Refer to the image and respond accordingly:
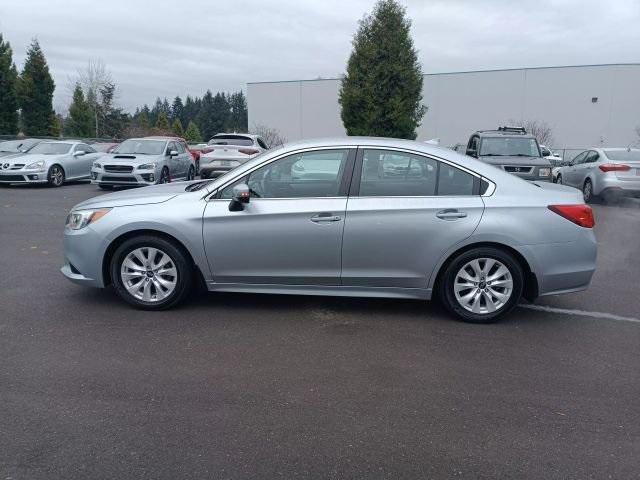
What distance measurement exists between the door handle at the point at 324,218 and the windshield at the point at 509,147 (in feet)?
33.0

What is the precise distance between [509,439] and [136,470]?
6.87 ft

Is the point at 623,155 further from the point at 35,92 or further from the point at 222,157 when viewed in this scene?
the point at 35,92

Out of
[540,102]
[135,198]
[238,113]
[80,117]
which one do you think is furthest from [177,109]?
[135,198]

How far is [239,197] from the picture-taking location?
512cm

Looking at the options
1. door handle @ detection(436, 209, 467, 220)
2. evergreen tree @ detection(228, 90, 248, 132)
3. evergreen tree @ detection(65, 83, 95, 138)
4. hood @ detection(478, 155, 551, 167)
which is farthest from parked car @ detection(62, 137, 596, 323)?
evergreen tree @ detection(228, 90, 248, 132)

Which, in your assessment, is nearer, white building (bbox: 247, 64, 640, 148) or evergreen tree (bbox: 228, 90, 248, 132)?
white building (bbox: 247, 64, 640, 148)

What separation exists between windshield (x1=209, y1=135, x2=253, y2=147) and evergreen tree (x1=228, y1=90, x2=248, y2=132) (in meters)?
72.2

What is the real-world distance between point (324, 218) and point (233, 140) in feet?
39.8

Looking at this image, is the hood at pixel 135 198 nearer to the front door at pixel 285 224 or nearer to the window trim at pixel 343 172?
the window trim at pixel 343 172

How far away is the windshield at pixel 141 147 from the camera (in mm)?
15883

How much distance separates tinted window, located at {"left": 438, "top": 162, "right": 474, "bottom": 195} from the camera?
17.2 feet

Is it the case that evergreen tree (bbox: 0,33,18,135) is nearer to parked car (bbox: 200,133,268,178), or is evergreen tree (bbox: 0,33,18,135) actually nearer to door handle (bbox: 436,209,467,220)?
parked car (bbox: 200,133,268,178)

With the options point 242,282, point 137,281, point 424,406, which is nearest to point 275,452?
point 424,406

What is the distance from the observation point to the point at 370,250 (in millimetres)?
5121
